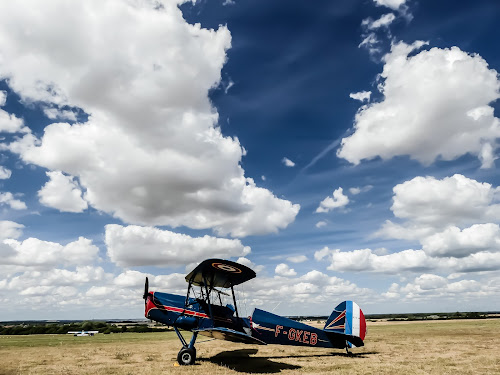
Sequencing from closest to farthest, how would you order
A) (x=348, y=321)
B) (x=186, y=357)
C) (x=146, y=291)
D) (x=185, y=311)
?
(x=186, y=357), (x=185, y=311), (x=146, y=291), (x=348, y=321)

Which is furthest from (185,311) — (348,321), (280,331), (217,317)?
(348,321)

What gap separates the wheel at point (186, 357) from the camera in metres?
12.2

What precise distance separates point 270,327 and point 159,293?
4.94 m

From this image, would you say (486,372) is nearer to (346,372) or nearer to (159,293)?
(346,372)

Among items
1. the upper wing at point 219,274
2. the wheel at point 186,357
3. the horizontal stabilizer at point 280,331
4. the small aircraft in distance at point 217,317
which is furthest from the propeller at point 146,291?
the horizontal stabilizer at point 280,331

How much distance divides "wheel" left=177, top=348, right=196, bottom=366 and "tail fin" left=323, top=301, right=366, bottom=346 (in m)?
6.65

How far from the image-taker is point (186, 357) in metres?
12.3

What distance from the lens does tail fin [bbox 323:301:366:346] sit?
15.2 m

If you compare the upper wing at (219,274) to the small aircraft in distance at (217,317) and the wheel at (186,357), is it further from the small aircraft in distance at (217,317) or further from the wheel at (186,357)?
the wheel at (186,357)

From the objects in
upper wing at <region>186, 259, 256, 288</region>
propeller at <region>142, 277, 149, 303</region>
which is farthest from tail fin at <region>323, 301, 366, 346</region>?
propeller at <region>142, 277, 149, 303</region>

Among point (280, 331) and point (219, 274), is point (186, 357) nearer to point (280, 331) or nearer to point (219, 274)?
point (219, 274)

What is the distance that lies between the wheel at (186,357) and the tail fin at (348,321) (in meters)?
6.65

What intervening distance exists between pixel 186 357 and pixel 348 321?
7872mm

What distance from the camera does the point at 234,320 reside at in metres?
13.6
